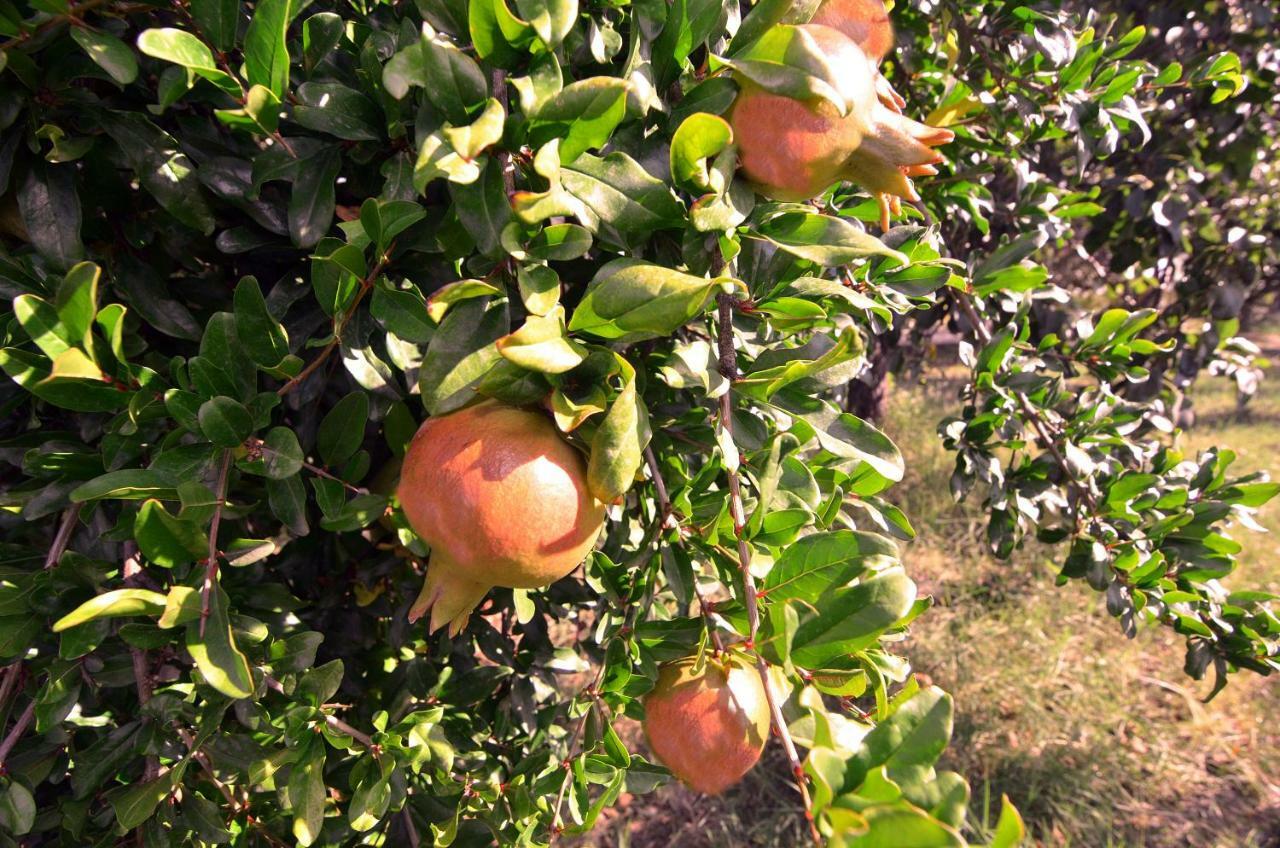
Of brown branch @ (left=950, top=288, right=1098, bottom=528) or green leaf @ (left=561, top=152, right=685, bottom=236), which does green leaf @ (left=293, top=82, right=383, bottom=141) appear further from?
brown branch @ (left=950, top=288, right=1098, bottom=528)

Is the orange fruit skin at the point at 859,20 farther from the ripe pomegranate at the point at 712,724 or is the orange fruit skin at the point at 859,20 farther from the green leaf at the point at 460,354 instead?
the ripe pomegranate at the point at 712,724

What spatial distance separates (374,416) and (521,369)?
0.24 m

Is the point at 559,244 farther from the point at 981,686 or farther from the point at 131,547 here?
the point at 981,686

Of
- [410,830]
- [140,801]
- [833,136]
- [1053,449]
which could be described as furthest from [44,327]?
[1053,449]

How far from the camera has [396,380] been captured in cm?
74

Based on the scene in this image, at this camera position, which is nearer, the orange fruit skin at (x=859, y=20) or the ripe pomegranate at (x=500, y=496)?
the ripe pomegranate at (x=500, y=496)

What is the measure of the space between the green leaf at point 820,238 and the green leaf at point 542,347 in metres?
0.17

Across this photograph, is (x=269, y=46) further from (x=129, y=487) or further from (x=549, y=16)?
(x=129, y=487)

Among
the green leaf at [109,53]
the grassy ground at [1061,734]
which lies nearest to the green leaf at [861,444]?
the green leaf at [109,53]

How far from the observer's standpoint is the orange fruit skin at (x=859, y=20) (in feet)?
1.97

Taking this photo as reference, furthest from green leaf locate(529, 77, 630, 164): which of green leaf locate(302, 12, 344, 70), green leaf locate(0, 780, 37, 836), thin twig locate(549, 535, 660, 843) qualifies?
green leaf locate(0, 780, 37, 836)

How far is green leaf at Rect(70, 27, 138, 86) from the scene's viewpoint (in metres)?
0.53

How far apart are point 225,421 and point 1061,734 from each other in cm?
262

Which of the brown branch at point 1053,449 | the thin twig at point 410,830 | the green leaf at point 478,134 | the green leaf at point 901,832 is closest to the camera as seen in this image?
the green leaf at point 901,832
